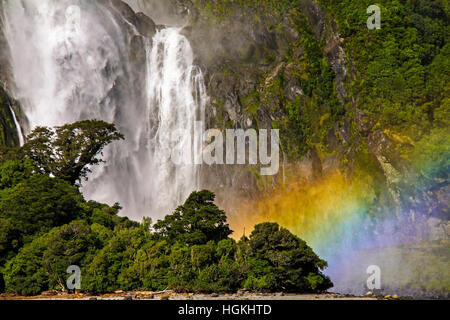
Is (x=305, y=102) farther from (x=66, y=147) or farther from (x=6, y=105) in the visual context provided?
(x=6, y=105)

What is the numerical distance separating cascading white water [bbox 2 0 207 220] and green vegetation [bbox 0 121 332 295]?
24.5 meters

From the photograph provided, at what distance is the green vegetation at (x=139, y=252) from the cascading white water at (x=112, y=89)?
24.5 m

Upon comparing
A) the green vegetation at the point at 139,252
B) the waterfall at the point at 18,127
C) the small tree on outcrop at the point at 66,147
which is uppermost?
the waterfall at the point at 18,127

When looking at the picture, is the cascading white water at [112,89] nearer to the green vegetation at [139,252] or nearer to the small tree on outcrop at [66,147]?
the small tree on outcrop at [66,147]

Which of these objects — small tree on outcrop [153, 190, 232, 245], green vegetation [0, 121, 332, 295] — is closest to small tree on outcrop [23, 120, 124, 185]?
green vegetation [0, 121, 332, 295]

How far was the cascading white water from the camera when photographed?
77.6 m

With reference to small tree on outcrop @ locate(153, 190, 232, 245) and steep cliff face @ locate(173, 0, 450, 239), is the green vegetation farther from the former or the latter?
steep cliff face @ locate(173, 0, 450, 239)

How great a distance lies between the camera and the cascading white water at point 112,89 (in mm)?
77562

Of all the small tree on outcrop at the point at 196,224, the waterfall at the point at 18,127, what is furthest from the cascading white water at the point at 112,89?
the small tree on outcrop at the point at 196,224

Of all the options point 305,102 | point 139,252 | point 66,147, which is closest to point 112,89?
point 66,147

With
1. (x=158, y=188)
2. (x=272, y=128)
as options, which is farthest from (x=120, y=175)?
(x=272, y=128)

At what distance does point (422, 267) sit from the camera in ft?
197

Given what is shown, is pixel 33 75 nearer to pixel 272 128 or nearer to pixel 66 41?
pixel 66 41

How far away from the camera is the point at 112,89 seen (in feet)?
266
